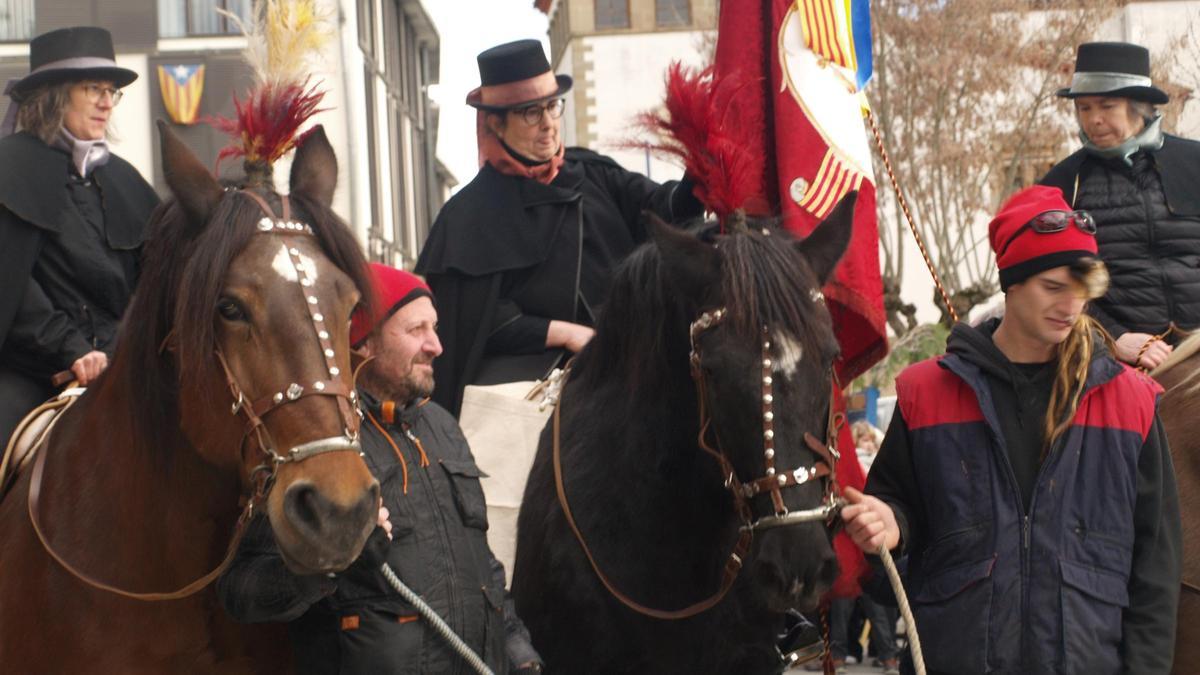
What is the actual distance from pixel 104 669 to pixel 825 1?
366 centimetres

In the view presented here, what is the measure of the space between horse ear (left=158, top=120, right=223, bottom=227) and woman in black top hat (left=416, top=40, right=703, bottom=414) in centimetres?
247

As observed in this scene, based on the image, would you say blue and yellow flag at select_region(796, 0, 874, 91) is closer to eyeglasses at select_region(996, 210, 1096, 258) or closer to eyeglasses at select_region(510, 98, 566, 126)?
eyeglasses at select_region(510, 98, 566, 126)

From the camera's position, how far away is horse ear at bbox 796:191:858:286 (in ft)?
17.0

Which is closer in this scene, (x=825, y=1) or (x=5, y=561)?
(x=5, y=561)

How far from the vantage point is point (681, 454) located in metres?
5.23

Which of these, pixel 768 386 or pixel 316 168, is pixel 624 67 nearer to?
pixel 316 168

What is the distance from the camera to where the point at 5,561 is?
493 centimetres

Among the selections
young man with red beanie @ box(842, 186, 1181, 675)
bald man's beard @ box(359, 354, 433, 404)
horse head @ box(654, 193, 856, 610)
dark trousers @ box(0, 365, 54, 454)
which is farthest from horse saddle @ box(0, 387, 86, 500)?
young man with red beanie @ box(842, 186, 1181, 675)

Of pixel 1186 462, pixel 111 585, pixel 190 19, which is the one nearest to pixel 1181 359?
pixel 1186 462

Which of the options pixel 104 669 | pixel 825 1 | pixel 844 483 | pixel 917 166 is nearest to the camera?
pixel 104 669

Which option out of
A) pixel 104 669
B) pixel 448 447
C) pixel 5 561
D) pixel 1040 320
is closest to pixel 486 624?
pixel 448 447

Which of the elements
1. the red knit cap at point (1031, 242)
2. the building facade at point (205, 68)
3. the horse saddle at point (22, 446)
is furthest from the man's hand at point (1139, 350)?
the building facade at point (205, 68)

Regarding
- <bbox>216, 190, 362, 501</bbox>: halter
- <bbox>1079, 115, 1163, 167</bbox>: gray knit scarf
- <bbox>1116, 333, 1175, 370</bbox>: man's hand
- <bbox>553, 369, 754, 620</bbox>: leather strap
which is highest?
<bbox>1079, 115, 1163, 167</bbox>: gray knit scarf

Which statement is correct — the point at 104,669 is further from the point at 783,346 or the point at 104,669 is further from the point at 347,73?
the point at 347,73
